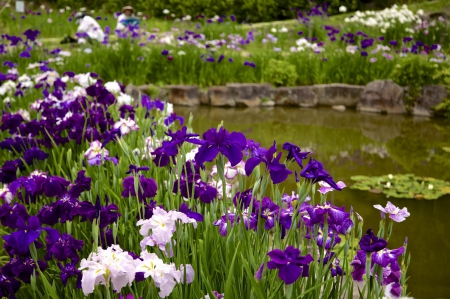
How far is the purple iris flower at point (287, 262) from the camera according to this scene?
4.47 ft

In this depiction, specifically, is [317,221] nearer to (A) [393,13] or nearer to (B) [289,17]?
(A) [393,13]

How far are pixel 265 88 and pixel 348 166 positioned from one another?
3461mm

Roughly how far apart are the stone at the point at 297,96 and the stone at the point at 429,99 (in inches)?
60.3

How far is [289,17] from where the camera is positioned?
15586 mm

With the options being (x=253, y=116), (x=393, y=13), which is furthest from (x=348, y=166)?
(x=393, y=13)

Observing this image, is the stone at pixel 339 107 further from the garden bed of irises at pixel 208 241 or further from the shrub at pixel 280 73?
the garden bed of irises at pixel 208 241

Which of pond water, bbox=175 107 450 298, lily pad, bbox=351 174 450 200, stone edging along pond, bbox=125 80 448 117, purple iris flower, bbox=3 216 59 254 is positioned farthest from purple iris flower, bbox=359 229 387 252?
stone edging along pond, bbox=125 80 448 117

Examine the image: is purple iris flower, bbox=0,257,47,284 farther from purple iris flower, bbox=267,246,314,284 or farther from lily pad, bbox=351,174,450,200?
lily pad, bbox=351,174,450,200

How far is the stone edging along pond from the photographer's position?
7879 mm

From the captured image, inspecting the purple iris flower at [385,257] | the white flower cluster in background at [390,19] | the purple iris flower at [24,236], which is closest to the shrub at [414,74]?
the white flower cluster in background at [390,19]

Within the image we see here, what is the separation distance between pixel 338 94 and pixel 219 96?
186 cm

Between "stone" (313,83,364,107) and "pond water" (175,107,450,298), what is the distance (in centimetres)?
30

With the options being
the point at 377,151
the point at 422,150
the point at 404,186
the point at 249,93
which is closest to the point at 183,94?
the point at 249,93

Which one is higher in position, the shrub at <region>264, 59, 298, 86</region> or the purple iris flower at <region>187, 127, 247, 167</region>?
the purple iris flower at <region>187, 127, 247, 167</region>
